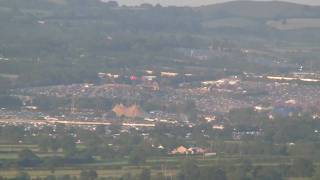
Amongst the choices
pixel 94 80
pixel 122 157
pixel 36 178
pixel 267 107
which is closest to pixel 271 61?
pixel 94 80

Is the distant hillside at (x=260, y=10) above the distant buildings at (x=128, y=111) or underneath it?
above

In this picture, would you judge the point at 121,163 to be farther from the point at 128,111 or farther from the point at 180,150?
the point at 128,111

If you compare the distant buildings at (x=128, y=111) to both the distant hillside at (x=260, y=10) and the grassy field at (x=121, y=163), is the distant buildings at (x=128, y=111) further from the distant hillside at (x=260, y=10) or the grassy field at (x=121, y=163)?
the distant hillside at (x=260, y=10)

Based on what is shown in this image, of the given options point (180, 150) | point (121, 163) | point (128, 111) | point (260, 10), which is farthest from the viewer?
point (260, 10)

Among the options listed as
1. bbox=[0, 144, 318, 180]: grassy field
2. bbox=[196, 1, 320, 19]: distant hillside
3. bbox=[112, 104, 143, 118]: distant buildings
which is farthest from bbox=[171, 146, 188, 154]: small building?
bbox=[196, 1, 320, 19]: distant hillside

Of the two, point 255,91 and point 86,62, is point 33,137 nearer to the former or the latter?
point 255,91

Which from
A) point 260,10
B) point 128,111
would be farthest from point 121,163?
point 260,10

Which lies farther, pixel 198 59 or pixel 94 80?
pixel 198 59

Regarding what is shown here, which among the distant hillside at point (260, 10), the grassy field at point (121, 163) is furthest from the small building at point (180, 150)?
the distant hillside at point (260, 10)
